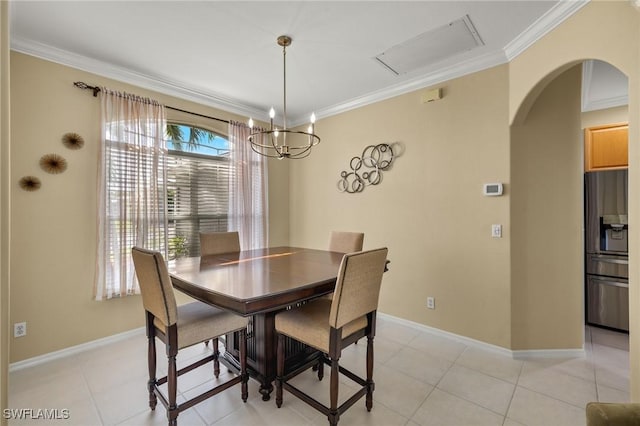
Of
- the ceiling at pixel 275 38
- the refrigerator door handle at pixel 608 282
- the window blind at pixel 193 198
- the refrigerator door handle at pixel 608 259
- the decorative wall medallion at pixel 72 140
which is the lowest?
the refrigerator door handle at pixel 608 282

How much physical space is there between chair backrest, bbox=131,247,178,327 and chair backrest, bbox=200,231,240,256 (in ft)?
3.56

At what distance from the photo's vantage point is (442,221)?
2959 mm

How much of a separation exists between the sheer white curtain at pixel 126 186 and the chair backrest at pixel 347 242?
1930 mm

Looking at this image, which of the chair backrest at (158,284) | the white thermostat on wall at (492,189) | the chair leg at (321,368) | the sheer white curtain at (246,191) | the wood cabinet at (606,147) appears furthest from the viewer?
the sheer white curtain at (246,191)

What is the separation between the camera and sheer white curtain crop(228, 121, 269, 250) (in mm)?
3783

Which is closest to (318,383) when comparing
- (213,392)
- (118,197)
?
(213,392)

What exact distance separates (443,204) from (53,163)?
12.2 ft

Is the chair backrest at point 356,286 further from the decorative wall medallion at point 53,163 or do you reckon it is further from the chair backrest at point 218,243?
the decorative wall medallion at point 53,163

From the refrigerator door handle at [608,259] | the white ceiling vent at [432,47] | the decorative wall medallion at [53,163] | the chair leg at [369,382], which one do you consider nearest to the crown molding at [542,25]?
the white ceiling vent at [432,47]

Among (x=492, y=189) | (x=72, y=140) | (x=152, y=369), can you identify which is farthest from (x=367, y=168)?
(x=72, y=140)

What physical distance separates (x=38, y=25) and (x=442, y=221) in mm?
3879

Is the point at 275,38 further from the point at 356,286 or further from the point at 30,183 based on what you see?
the point at 30,183

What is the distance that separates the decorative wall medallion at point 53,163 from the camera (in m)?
2.47

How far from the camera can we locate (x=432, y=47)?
8.20ft
